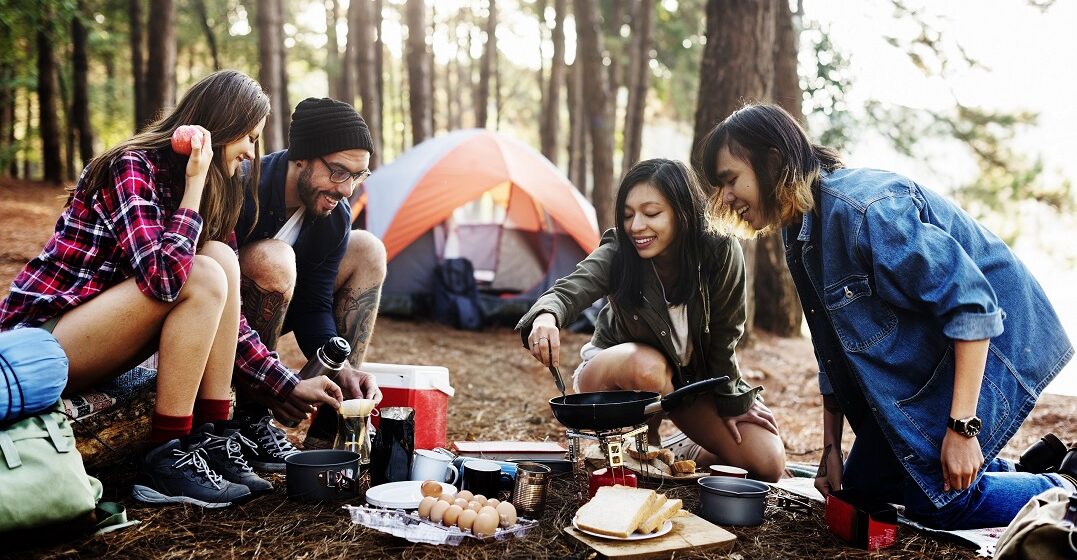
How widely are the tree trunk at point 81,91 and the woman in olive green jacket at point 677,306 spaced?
11509mm

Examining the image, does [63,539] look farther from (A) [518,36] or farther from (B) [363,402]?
(A) [518,36]

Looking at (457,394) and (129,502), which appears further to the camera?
(457,394)

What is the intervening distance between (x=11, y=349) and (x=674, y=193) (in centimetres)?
208

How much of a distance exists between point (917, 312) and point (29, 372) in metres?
2.41

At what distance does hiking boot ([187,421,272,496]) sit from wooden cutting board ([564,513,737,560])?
3.36ft

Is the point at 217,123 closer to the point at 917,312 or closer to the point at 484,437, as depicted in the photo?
the point at 484,437

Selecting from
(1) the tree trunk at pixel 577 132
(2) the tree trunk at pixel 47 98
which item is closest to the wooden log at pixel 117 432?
(1) the tree trunk at pixel 577 132

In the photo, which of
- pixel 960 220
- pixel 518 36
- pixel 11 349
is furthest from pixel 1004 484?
pixel 518 36

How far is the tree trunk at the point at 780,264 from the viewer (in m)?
7.38

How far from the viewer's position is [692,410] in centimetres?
301

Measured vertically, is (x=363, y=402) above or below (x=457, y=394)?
above

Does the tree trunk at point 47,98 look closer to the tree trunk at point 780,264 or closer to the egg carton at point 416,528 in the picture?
the tree trunk at point 780,264

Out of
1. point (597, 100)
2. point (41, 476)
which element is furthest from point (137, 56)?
point (41, 476)

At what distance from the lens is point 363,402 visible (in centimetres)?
260
